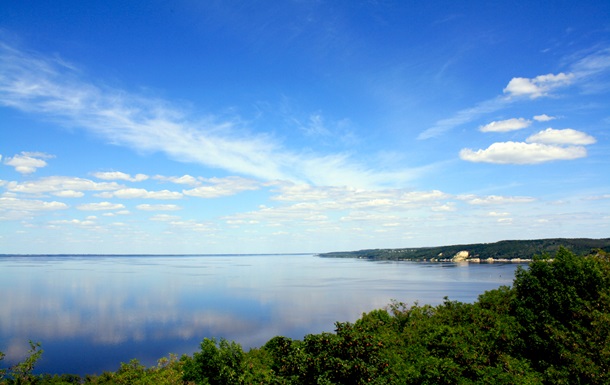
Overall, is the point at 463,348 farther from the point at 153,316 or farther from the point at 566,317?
the point at 153,316

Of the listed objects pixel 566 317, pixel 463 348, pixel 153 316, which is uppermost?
pixel 566 317

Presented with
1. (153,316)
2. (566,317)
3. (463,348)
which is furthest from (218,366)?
(153,316)

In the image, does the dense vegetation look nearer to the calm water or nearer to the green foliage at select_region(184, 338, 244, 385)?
the green foliage at select_region(184, 338, 244, 385)

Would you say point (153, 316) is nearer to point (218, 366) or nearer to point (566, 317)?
point (218, 366)

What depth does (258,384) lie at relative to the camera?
83.4ft

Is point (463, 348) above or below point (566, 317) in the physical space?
below

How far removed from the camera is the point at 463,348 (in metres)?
30.2

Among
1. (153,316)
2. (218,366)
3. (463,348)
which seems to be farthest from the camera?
(153,316)

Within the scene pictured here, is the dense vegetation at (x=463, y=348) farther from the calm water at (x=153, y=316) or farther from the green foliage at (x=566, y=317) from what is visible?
the calm water at (x=153, y=316)

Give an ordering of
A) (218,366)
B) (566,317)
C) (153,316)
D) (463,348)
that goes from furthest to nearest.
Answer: (153,316), (566,317), (463,348), (218,366)

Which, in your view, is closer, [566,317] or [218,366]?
[218,366]

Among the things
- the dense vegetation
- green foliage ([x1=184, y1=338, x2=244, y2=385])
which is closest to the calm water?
the dense vegetation

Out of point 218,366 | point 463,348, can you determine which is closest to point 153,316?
point 218,366

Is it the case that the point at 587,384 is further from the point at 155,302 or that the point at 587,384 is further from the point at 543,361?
the point at 155,302
